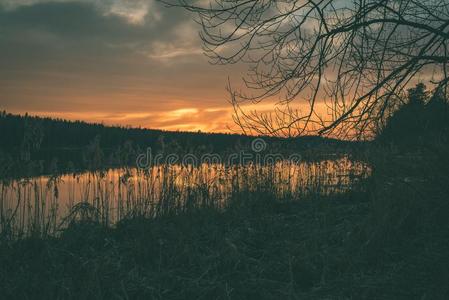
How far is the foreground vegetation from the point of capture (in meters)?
4.38

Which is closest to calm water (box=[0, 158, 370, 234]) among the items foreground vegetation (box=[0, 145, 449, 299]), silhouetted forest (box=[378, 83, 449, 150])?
foreground vegetation (box=[0, 145, 449, 299])

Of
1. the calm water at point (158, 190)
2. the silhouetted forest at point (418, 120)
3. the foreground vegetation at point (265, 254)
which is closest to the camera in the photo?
the foreground vegetation at point (265, 254)

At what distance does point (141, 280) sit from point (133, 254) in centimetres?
89

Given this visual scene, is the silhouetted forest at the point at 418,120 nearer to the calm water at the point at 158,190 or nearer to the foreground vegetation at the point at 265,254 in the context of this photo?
the foreground vegetation at the point at 265,254

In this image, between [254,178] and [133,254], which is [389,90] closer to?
[133,254]

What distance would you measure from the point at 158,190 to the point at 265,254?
13.8 ft

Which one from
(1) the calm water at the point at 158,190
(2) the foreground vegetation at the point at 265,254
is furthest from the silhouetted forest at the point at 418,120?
(1) the calm water at the point at 158,190

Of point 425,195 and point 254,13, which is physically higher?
point 254,13

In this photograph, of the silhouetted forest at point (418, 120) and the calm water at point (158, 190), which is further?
the calm water at point (158, 190)

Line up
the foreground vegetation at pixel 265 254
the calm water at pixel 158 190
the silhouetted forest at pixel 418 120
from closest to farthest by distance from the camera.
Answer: the foreground vegetation at pixel 265 254, the silhouetted forest at pixel 418 120, the calm water at pixel 158 190

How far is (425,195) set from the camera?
5.59 metres

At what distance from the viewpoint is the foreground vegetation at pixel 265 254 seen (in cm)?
438

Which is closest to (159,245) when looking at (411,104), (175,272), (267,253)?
(175,272)

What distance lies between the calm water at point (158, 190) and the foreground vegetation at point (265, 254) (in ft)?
1.38
